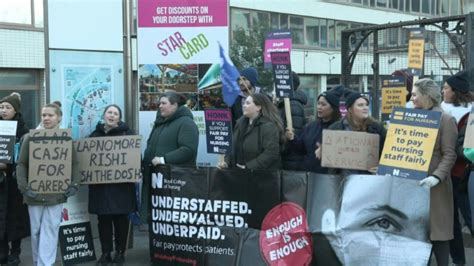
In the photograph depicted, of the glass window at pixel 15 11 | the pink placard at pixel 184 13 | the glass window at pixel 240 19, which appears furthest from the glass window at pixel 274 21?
the pink placard at pixel 184 13

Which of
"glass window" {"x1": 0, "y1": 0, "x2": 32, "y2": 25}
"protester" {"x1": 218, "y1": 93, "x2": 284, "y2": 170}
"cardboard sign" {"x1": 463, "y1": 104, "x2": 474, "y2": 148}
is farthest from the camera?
"glass window" {"x1": 0, "y1": 0, "x2": 32, "y2": 25}

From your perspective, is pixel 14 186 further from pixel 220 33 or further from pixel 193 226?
pixel 220 33

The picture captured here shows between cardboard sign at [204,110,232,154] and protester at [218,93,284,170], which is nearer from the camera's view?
protester at [218,93,284,170]

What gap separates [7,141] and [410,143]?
3.88m

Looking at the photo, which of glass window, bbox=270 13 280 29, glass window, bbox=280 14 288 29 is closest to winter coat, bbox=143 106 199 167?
glass window, bbox=270 13 280 29

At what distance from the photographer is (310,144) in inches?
241

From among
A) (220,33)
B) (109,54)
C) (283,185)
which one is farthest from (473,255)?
(109,54)

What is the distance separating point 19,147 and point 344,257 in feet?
11.3

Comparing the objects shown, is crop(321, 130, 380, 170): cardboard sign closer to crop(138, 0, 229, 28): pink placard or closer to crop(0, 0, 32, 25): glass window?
crop(138, 0, 229, 28): pink placard

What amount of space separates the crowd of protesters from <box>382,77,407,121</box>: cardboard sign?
6.68 feet

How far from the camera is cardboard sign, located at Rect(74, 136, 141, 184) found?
627cm

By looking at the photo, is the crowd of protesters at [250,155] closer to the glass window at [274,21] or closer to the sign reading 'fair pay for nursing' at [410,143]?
the sign reading 'fair pay for nursing' at [410,143]

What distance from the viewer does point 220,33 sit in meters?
7.41

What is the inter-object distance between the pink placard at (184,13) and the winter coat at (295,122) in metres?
1.29
